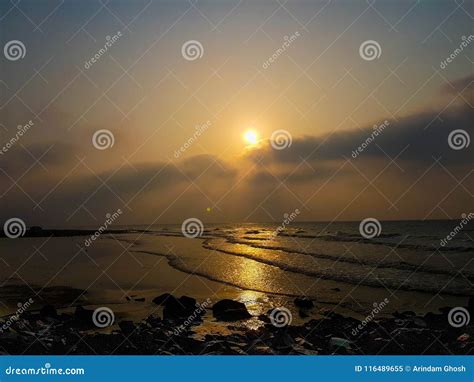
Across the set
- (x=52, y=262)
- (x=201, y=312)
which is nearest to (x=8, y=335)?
(x=201, y=312)

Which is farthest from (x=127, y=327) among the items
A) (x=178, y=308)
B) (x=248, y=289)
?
(x=248, y=289)

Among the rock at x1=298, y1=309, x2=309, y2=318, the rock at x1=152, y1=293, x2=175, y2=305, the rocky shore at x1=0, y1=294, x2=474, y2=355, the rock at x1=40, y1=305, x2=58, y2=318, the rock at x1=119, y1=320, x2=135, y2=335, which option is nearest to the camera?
the rocky shore at x1=0, y1=294, x2=474, y2=355

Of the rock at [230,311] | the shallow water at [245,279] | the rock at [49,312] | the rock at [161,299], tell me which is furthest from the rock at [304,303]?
the rock at [49,312]

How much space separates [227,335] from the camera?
23.4 ft

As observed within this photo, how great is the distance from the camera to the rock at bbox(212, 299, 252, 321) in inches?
323

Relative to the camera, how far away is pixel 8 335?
663 cm

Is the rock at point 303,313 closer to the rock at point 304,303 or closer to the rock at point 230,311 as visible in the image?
the rock at point 304,303

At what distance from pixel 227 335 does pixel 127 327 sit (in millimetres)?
1728

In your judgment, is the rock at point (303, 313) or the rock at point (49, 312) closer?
the rock at point (49, 312)

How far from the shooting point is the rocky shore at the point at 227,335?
661cm

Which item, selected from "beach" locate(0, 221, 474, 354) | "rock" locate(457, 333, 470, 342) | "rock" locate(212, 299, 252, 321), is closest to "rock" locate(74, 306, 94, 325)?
"beach" locate(0, 221, 474, 354)

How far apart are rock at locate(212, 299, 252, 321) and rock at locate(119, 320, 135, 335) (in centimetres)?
172

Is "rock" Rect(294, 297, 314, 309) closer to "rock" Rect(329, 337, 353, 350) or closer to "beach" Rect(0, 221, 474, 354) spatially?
"beach" Rect(0, 221, 474, 354)

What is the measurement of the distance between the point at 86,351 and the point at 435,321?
6568 mm
